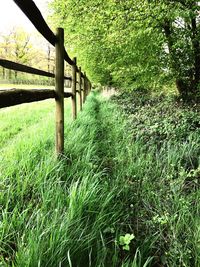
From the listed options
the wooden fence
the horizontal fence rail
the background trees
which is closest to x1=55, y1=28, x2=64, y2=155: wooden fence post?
the wooden fence

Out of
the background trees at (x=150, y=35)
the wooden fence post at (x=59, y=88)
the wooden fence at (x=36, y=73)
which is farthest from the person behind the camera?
the background trees at (x=150, y=35)

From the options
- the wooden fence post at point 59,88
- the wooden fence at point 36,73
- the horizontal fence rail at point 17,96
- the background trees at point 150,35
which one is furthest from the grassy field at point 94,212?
the background trees at point 150,35

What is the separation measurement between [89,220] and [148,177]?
1.05 metres

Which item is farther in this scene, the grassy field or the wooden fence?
the wooden fence

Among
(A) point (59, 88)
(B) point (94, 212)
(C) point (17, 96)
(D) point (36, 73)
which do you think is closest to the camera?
(C) point (17, 96)

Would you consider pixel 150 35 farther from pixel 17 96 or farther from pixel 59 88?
pixel 17 96

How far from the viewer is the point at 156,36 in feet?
21.6

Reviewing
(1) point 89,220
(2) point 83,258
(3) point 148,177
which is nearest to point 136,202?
(3) point 148,177

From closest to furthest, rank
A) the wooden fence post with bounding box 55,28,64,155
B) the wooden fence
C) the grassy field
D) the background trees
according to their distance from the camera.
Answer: the grassy field
the wooden fence
the wooden fence post with bounding box 55,28,64,155
the background trees

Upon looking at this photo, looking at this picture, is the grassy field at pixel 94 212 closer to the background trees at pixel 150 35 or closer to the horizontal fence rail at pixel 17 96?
the horizontal fence rail at pixel 17 96

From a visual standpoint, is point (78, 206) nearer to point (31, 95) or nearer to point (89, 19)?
point (31, 95)

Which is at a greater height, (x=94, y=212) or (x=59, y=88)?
(x=59, y=88)

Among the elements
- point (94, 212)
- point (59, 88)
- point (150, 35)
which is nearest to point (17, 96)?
point (94, 212)

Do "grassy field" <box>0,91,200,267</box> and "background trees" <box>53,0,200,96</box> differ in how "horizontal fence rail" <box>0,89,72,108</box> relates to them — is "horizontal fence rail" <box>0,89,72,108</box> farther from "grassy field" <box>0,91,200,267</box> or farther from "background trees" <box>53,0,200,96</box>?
"background trees" <box>53,0,200,96</box>
